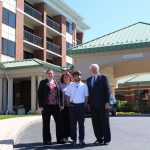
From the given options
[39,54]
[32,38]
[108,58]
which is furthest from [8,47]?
[108,58]

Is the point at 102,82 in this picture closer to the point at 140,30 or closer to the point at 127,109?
the point at 140,30

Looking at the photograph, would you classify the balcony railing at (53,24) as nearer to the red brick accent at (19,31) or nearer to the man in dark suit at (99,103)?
the red brick accent at (19,31)

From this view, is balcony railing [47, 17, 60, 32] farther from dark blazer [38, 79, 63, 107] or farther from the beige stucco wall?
dark blazer [38, 79, 63, 107]

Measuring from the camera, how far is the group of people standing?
9766 mm

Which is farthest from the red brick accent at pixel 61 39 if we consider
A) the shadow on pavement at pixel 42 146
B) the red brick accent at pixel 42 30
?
the shadow on pavement at pixel 42 146

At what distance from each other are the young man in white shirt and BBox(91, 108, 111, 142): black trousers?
0.38 meters

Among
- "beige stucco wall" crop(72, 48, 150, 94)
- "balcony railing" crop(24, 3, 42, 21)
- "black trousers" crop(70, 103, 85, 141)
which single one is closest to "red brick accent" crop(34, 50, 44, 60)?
"balcony railing" crop(24, 3, 42, 21)

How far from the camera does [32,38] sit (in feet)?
148

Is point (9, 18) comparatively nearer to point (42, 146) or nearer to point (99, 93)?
point (99, 93)

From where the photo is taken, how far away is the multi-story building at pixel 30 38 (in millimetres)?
33000

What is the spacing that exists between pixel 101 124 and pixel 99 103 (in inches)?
21.4

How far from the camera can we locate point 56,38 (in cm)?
5297

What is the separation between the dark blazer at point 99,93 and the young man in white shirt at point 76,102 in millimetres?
154

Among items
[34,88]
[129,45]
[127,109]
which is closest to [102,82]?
[129,45]
